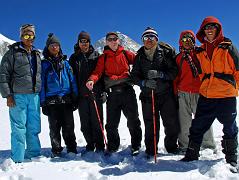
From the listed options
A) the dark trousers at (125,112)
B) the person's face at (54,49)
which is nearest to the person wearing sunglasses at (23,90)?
the person's face at (54,49)

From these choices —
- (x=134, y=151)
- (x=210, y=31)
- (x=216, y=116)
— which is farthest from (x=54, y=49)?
(x=216, y=116)

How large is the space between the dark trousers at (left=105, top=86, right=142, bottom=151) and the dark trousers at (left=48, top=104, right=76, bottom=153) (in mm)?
911

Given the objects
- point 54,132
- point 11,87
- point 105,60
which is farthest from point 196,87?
point 11,87

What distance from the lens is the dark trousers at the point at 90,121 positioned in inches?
319

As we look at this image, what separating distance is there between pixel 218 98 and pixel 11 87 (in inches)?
174

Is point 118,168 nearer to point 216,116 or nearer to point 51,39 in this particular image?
point 216,116

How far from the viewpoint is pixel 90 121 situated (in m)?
8.27

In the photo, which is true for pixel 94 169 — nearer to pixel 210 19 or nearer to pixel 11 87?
pixel 11 87

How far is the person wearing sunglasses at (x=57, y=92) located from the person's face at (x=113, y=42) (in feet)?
3.71

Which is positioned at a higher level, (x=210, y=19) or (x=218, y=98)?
(x=210, y=19)

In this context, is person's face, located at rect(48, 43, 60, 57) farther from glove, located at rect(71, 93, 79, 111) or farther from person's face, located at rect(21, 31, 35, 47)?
glove, located at rect(71, 93, 79, 111)

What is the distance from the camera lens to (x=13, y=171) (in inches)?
258

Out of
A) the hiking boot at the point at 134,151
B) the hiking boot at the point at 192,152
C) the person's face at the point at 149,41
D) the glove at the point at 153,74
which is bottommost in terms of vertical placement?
the hiking boot at the point at 134,151

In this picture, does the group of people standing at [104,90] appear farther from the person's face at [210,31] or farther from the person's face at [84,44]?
the person's face at [210,31]
